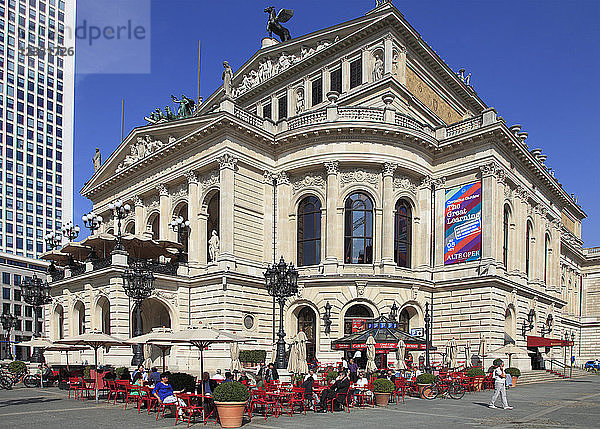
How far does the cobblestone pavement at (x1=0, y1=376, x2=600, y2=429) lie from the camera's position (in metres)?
17.1

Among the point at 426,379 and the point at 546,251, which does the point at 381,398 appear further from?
the point at 546,251

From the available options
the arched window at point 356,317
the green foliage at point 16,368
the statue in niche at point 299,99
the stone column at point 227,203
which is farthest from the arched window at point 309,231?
the green foliage at point 16,368

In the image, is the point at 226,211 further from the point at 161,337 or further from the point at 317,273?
the point at 161,337

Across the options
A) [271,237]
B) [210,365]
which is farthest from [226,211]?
[210,365]

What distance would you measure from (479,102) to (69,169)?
86419 millimetres

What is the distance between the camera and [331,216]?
3900 cm

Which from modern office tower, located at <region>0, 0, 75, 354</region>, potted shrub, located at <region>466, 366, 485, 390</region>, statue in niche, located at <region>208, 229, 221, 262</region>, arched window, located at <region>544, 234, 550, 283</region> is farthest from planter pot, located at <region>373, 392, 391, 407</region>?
modern office tower, located at <region>0, 0, 75, 354</region>

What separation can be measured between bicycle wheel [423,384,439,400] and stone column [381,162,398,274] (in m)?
13.2

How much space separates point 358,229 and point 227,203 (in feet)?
29.9

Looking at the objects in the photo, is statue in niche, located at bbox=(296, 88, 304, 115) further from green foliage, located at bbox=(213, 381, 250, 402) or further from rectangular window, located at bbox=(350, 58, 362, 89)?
green foliage, located at bbox=(213, 381, 250, 402)

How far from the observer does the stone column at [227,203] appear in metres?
37.8

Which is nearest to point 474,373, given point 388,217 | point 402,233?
point 388,217

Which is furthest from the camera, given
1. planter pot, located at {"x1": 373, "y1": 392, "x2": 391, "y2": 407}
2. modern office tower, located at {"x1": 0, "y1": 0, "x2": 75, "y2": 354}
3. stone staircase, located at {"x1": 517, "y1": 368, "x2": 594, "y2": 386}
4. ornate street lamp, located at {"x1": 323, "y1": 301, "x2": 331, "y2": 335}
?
modern office tower, located at {"x1": 0, "y1": 0, "x2": 75, "y2": 354}

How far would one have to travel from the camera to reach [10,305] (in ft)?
307
